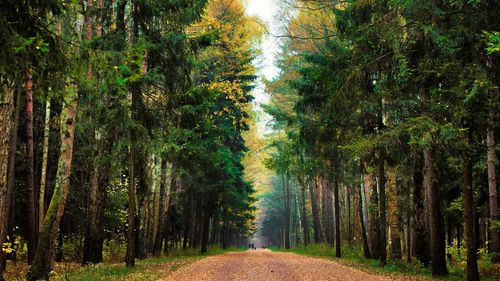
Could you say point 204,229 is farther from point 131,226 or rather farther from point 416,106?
point 416,106

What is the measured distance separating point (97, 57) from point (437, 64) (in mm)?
7734

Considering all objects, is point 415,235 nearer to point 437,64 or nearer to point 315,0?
point 437,64

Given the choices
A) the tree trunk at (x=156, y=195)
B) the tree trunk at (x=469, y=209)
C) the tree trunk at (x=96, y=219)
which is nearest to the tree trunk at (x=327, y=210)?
the tree trunk at (x=156, y=195)

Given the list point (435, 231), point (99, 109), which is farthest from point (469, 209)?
point (99, 109)

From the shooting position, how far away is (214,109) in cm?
2755

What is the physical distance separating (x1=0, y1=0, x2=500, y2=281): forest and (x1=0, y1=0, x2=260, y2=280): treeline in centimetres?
5

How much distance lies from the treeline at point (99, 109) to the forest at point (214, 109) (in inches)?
1.8

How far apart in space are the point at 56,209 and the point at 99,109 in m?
4.72

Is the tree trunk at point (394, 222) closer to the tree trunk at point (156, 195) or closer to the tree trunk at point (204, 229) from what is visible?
the tree trunk at point (156, 195)

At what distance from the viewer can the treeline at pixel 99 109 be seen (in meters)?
5.96

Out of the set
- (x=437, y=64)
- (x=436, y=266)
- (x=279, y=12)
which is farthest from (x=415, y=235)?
(x=279, y=12)

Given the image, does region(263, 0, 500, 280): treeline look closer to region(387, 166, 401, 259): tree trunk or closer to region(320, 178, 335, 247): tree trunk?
region(387, 166, 401, 259): tree trunk

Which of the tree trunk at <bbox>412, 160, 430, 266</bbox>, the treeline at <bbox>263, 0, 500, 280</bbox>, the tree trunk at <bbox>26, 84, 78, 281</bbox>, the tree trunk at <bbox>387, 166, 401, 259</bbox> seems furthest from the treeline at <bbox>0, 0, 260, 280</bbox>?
the tree trunk at <bbox>412, 160, 430, 266</bbox>

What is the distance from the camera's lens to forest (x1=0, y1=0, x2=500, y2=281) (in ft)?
26.5
